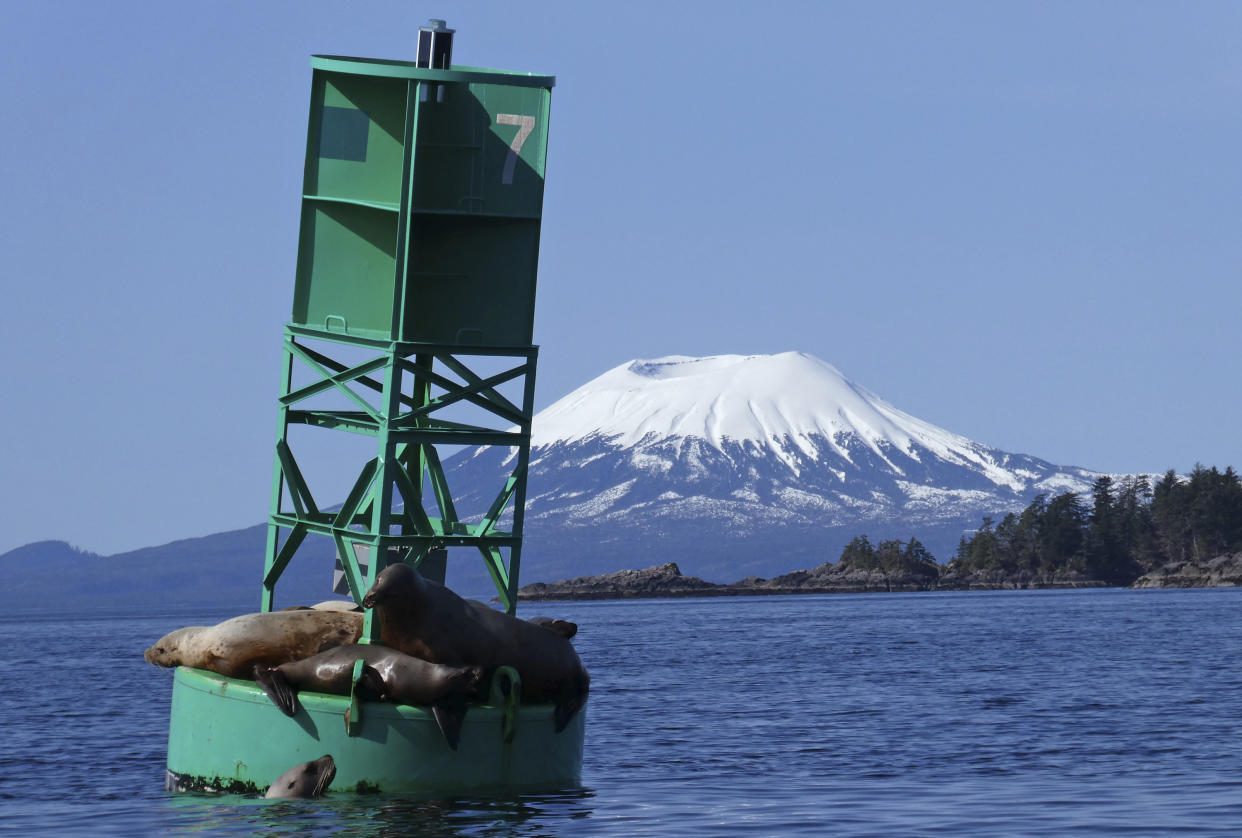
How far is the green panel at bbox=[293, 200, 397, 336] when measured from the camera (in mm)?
28328

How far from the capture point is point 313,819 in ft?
77.7

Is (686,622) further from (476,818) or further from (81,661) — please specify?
(476,818)

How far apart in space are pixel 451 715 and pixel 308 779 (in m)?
2.26

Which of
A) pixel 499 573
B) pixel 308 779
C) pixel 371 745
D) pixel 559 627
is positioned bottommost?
pixel 308 779

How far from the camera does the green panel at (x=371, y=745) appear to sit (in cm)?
2445

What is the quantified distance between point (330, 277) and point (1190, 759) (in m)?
17.1

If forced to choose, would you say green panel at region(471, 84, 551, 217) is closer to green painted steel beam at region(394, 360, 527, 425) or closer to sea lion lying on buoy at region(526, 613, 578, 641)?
green painted steel beam at region(394, 360, 527, 425)

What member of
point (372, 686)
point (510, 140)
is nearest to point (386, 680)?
point (372, 686)

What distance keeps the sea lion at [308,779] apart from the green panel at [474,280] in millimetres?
6972

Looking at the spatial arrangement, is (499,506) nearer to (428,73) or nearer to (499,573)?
(499,573)

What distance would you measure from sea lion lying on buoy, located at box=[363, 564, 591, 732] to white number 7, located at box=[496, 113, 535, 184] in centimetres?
653

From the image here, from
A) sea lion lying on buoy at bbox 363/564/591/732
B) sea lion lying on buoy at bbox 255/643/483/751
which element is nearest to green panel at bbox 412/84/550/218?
sea lion lying on buoy at bbox 363/564/591/732

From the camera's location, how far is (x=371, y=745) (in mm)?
24531

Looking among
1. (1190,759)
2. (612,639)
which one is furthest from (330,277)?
(612,639)
